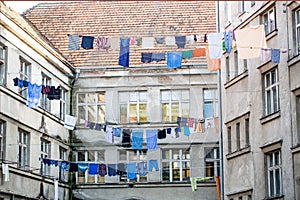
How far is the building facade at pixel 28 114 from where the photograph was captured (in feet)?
77.4

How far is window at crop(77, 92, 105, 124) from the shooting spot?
3030 cm

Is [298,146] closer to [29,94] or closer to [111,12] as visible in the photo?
[29,94]

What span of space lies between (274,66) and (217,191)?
806 cm

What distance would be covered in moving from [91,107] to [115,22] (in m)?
3.77

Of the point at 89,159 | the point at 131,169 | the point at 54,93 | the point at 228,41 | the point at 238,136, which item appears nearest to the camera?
the point at 228,41

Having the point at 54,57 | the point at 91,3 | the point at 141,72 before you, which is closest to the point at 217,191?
the point at 141,72

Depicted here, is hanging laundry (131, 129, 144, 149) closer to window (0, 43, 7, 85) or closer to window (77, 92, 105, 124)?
window (77, 92, 105, 124)

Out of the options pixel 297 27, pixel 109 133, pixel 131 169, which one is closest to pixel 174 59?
pixel 297 27

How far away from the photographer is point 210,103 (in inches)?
1171

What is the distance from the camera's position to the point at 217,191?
28.1m

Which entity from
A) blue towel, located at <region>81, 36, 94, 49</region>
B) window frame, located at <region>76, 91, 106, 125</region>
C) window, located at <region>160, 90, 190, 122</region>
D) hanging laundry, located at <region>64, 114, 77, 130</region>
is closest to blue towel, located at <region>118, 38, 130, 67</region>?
blue towel, located at <region>81, 36, 94, 49</region>

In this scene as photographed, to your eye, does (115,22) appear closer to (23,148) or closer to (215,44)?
(23,148)

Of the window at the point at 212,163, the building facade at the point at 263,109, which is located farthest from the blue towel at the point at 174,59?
the window at the point at 212,163

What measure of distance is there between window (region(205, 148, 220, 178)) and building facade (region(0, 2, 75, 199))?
5.36 m
